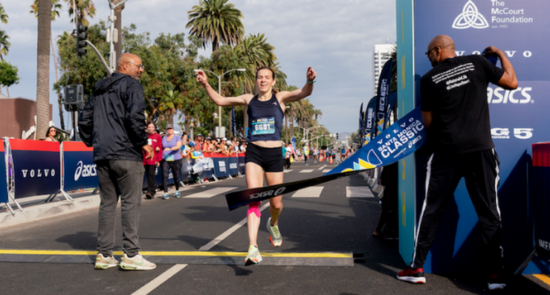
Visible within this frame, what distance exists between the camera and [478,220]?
418cm

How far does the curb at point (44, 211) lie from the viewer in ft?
25.5

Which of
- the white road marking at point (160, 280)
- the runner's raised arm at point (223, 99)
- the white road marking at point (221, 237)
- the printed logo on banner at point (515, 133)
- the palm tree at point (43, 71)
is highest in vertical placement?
the palm tree at point (43, 71)

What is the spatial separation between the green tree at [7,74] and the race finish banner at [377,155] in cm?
5480

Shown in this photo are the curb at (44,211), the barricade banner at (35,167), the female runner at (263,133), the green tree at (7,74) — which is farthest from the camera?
the green tree at (7,74)

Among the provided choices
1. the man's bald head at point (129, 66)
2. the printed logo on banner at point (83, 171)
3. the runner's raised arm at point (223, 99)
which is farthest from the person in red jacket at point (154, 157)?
the runner's raised arm at point (223, 99)

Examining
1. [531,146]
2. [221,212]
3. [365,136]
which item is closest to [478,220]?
[531,146]

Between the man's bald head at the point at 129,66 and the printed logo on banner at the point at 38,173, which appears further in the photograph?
the printed logo on banner at the point at 38,173

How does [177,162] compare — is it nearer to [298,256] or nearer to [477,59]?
[298,256]

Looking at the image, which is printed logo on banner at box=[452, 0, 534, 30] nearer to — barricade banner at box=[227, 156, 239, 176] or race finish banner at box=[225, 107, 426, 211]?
race finish banner at box=[225, 107, 426, 211]

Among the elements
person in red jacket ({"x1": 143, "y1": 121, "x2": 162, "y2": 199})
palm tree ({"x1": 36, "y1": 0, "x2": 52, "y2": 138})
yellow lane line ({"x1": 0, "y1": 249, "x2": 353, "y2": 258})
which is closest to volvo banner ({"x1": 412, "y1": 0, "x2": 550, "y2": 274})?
yellow lane line ({"x1": 0, "y1": 249, "x2": 353, "y2": 258})

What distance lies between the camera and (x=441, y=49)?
13.0 ft

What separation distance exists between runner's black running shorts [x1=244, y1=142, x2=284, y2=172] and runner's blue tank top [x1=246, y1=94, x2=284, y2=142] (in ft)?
0.34

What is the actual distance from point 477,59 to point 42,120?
56.6 ft

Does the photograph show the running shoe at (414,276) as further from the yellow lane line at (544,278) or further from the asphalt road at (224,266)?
the yellow lane line at (544,278)
